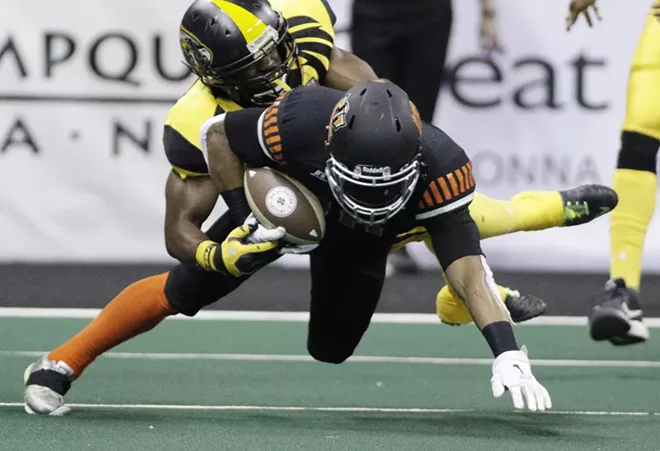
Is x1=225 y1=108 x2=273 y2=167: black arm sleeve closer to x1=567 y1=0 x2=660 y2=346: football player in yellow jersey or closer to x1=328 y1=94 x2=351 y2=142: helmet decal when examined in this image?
x1=328 y1=94 x2=351 y2=142: helmet decal

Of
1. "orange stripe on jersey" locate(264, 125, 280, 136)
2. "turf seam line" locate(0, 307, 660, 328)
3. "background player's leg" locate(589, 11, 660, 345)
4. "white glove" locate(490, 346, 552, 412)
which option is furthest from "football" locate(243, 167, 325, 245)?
"turf seam line" locate(0, 307, 660, 328)

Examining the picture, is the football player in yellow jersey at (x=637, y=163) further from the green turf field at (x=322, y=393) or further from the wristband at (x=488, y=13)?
the wristband at (x=488, y=13)

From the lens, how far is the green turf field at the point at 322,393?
414 centimetres

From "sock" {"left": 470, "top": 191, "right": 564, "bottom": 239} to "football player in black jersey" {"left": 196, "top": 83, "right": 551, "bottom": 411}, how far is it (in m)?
0.44

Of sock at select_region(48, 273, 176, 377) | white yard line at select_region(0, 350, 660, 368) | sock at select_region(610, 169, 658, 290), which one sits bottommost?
white yard line at select_region(0, 350, 660, 368)

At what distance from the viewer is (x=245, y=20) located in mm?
4801

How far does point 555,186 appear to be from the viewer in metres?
7.81

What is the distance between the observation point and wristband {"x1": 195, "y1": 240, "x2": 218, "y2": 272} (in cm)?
446

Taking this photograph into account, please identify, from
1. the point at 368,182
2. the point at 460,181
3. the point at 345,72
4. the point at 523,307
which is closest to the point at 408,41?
the point at 345,72

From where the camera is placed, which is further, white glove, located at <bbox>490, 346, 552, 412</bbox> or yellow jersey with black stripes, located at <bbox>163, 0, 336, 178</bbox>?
yellow jersey with black stripes, located at <bbox>163, 0, 336, 178</bbox>

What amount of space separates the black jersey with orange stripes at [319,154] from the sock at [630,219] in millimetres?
1350

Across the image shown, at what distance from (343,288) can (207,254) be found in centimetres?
53

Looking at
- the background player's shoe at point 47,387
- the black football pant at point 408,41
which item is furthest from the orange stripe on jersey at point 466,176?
the black football pant at point 408,41

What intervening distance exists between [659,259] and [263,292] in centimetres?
196
